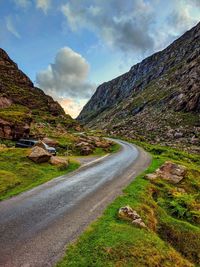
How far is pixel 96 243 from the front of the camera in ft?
40.0

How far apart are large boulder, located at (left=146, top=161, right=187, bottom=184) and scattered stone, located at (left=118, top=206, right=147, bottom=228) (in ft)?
34.0

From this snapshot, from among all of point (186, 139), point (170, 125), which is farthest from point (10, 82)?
point (186, 139)

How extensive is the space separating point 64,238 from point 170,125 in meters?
104

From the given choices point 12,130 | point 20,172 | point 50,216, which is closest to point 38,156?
point 20,172

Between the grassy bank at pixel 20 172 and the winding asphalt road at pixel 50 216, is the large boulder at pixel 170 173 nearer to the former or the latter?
the winding asphalt road at pixel 50 216

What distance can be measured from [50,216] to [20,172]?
10771 millimetres

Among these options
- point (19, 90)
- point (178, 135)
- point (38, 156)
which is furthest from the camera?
point (19, 90)

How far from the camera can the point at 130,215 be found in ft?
51.1

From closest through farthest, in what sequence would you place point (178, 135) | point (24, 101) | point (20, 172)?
point (20, 172), point (178, 135), point (24, 101)

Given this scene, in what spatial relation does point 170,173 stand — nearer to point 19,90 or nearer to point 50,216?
point 50,216

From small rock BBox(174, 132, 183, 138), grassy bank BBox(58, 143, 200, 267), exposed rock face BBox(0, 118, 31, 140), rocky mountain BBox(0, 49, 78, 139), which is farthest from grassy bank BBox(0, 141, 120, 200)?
small rock BBox(174, 132, 183, 138)

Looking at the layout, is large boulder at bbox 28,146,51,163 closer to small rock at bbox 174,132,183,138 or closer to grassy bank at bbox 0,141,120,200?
grassy bank at bbox 0,141,120,200

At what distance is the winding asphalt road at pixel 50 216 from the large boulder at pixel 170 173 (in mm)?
3159

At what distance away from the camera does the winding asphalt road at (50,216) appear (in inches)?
444
